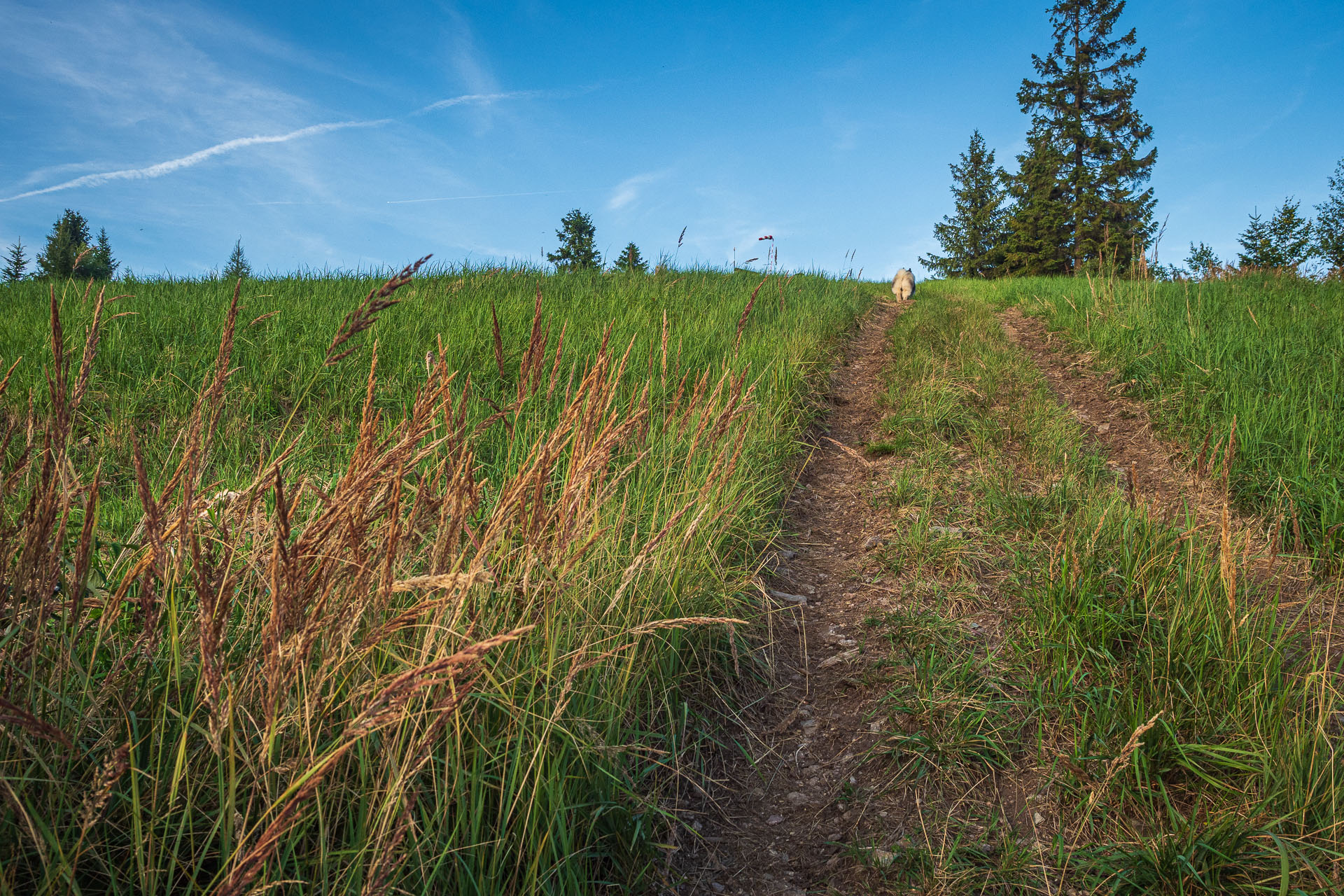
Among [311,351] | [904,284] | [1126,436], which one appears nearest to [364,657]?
[311,351]

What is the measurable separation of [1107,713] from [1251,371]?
453 centimetres

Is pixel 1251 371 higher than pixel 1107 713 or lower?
higher

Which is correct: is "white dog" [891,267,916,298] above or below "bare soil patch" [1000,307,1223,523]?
above

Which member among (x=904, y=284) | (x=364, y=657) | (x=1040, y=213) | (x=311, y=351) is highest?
(x=1040, y=213)

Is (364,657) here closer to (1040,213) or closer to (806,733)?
(806,733)

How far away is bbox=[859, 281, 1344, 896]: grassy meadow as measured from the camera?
5.95 ft

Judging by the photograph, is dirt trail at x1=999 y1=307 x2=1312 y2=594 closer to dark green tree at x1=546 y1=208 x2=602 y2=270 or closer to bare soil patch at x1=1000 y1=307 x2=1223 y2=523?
bare soil patch at x1=1000 y1=307 x2=1223 y2=523

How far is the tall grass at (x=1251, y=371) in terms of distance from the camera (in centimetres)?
375

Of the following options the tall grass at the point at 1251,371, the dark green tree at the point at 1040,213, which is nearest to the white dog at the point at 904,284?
the tall grass at the point at 1251,371

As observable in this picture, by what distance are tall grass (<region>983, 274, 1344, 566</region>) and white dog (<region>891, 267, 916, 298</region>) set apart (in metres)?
5.76

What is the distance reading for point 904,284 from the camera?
14.9 metres

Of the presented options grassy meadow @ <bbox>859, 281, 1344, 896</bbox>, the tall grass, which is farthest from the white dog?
grassy meadow @ <bbox>859, 281, 1344, 896</bbox>

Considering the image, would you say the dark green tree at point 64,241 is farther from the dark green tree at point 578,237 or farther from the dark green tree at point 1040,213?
the dark green tree at point 1040,213

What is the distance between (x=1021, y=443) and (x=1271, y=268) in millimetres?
9761
